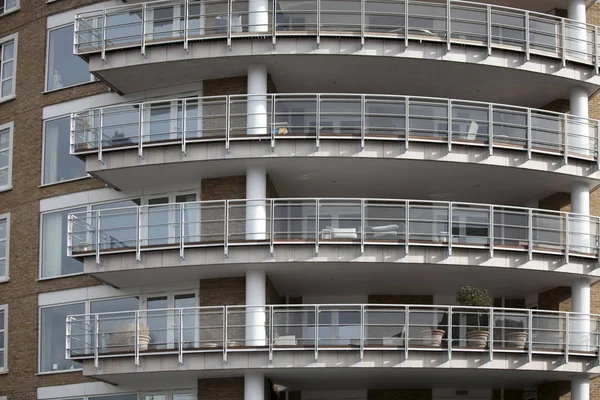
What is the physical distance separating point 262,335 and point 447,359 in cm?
474

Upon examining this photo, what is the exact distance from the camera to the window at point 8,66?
43.1m

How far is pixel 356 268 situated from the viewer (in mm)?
35906

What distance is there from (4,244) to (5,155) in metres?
2.89

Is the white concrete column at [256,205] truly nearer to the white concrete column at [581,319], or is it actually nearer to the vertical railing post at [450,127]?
the vertical railing post at [450,127]

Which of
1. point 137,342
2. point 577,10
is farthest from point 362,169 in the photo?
point 577,10

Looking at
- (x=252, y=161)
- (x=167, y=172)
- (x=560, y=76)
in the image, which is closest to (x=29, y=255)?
(x=167, y=172)

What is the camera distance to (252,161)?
3609 centimetres

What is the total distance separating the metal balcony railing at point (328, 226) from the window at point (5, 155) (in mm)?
6120

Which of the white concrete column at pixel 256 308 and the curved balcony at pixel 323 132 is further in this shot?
the curved balcony at pixel 323 132

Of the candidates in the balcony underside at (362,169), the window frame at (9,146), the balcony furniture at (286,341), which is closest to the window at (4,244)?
the window frame at (9,146)

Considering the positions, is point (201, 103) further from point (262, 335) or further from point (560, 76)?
point (560, 76)

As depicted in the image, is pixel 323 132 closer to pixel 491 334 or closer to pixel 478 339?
pixel 478 339

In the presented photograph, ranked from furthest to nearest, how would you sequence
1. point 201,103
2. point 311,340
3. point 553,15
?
1. point 553,15
2. point 201,103
3. point 311,340

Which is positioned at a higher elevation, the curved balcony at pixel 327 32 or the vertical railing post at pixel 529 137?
the curved balcony at pixel 327 32
